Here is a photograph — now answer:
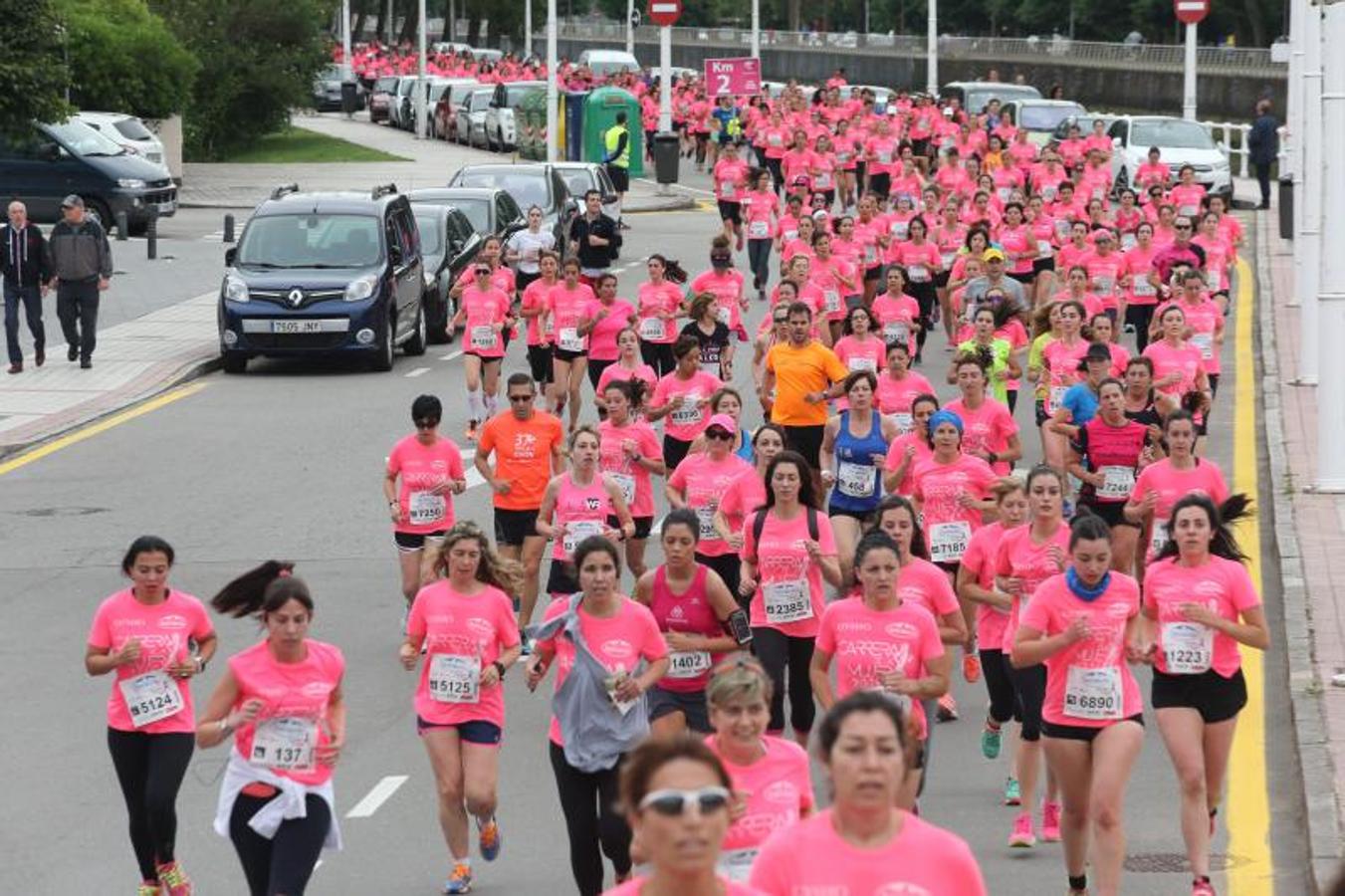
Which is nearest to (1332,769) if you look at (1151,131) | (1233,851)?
(1233,851)

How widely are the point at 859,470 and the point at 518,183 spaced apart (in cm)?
2137

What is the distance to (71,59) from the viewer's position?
162 feet

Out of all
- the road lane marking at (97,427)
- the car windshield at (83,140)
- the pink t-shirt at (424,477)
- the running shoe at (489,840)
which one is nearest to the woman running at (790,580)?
the running shoe at (489,840)

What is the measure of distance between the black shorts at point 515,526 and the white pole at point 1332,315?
696 cm

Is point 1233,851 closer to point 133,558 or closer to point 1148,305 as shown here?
point 133,558

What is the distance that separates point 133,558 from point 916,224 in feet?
55.2

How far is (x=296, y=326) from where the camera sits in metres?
27.8

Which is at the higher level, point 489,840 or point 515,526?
point 515,526

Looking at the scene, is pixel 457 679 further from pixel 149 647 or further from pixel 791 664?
pixel 791 664

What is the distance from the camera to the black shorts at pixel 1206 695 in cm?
1069

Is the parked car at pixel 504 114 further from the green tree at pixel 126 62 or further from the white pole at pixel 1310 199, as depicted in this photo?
the white pole at pixel 1310 199

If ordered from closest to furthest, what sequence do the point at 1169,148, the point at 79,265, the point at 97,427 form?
1. the point at 97,427
2. the point at 79,265
3. the point at 1169,148

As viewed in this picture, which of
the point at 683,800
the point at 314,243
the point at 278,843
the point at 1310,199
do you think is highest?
the point at 1310,199

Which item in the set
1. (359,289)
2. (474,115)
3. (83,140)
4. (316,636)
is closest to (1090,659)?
(316,636)
